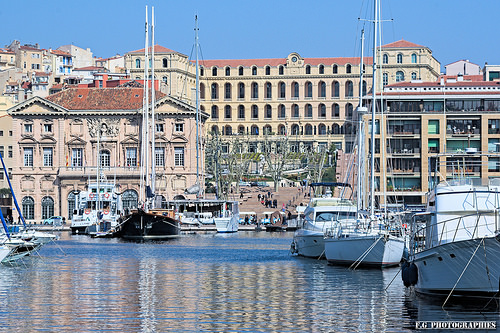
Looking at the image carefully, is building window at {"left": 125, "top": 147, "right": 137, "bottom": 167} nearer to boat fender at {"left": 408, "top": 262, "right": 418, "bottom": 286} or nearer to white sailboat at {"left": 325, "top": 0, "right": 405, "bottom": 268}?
white sailboat at {"left": 325, "top": 0, "right": 405, "bottom": 268}

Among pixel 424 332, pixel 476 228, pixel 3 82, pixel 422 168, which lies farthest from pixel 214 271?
pixel 3 82

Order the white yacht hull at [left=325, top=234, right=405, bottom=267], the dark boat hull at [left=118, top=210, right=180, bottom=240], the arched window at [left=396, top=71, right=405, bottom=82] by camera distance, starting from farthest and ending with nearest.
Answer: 1. the arched window at [left=396, top=71, right=405, bottom=82]
2. the dark boat hull at [left=118, top=210, right=180, bottom=240]
3. the white yacht hull at [left=325, top=234, right=405, bottom=267]

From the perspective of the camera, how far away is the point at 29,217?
120 meters

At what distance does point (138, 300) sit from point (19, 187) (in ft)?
293

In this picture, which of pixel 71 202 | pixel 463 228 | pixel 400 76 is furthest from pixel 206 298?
pixel 400 76

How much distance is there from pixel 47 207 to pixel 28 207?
84.7 inches

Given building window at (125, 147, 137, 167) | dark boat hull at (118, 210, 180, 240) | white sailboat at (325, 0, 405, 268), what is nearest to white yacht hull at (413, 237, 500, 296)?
white sailboat at (325, 0, 405, 268)

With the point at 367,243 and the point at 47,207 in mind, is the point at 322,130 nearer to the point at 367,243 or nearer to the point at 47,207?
the point at 47,207

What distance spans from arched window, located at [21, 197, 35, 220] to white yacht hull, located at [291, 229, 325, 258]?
68.5 meters

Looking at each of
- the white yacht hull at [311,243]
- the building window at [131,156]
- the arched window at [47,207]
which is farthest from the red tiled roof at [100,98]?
the white yacht hull at [311,243]

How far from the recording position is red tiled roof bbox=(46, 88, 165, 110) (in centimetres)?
12144

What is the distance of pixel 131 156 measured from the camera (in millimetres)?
120938

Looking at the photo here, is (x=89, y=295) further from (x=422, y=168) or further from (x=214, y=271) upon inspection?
(x=422, y=168)

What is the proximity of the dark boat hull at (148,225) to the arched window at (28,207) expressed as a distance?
42.5m
